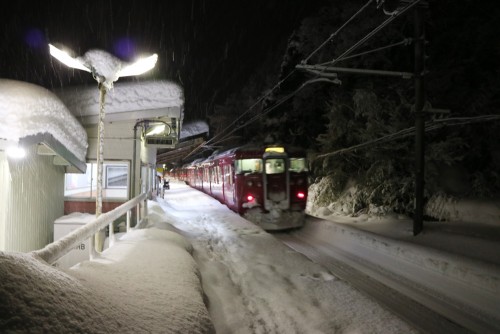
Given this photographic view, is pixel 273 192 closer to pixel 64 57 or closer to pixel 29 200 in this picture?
pixel 29 200

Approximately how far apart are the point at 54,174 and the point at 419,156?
10.00 metres

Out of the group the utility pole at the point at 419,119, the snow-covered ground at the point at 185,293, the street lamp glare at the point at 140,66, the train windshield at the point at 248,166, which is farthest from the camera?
the train windshield at the point at 248,166

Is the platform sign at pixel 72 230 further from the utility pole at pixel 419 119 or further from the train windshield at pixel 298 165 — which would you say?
the utility pole at pixel 419 119

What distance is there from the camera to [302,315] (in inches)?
177

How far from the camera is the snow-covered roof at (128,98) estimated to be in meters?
10.5

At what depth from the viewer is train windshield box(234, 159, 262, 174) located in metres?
13.4

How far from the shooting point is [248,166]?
13469 millimetres

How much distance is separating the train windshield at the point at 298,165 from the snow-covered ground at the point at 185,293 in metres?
5.21

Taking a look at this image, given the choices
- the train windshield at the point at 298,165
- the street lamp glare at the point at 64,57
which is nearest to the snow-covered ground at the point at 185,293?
the street lamp glare at the point at 64,57

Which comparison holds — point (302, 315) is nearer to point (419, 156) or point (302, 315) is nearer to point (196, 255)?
point (196, 255)

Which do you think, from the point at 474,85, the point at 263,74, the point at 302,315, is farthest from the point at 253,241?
the point at 263,74

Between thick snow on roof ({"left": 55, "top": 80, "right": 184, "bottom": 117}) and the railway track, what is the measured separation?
636cm

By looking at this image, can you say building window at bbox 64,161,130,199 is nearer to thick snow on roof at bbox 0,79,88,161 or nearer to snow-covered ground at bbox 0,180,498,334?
thick snow on roof at bbox 0,79,88,161

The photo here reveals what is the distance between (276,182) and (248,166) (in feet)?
3.87
